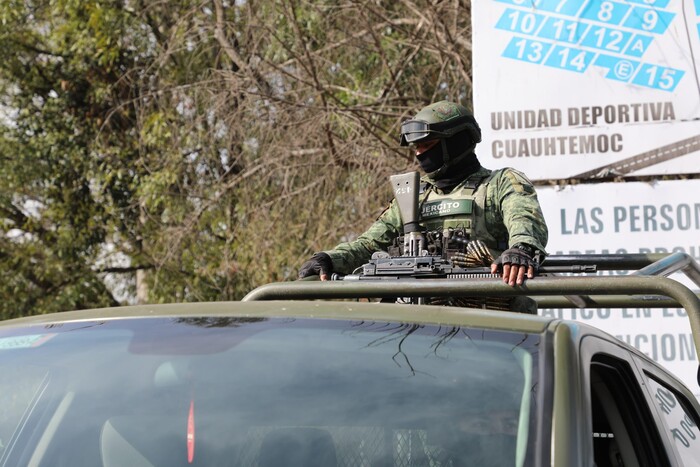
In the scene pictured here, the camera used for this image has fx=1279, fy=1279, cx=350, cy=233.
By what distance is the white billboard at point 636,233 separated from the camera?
812 cm

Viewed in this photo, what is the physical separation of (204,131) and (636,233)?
189 inches

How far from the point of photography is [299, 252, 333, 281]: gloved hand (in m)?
5.03

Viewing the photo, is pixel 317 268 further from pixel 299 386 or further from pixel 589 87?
pixel 589 87

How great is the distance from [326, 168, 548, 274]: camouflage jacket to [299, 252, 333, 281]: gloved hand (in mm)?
110

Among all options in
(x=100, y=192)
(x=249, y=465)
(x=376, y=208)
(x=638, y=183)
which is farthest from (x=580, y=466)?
(x=100, y=192)

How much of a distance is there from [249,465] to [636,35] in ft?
22.1

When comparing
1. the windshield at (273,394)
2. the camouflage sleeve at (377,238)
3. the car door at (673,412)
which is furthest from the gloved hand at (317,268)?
the windshield at (273,394)

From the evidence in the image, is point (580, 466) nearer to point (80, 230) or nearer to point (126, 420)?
point (126, 420)

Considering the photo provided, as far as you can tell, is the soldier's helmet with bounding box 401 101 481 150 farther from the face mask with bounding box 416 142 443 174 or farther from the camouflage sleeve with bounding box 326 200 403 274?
the camouflage sleeve with bounding box 326 200 403 274

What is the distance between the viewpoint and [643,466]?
116 inches

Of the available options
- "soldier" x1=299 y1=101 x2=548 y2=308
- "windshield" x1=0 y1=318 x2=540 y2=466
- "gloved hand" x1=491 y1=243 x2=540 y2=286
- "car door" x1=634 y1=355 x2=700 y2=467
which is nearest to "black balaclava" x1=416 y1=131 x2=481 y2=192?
"soldier" x1=299 y1=101 x2=548 y2=308

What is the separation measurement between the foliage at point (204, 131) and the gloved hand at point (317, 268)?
5.46 meters

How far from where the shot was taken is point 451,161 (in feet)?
18.0

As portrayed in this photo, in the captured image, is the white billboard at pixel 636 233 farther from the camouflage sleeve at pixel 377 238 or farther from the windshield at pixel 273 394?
the windshield at pixel 273 394
